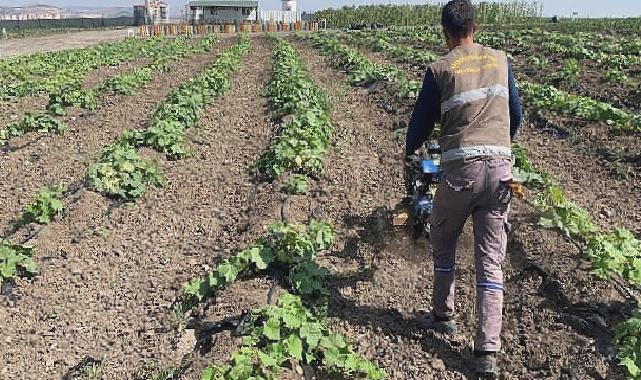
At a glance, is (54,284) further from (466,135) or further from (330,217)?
(466,135)

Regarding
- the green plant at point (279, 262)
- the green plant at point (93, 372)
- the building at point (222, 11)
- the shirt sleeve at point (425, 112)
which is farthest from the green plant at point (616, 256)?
the building at point (222, 11)

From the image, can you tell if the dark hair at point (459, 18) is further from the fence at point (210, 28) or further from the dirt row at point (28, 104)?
the fence at point (210, 28)

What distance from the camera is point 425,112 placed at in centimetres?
415

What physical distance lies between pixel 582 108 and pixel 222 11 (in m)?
53.7

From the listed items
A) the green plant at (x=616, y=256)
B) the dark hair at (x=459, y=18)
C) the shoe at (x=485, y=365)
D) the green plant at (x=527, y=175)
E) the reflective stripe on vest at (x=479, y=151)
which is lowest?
the shoe at (x=485, y=365)

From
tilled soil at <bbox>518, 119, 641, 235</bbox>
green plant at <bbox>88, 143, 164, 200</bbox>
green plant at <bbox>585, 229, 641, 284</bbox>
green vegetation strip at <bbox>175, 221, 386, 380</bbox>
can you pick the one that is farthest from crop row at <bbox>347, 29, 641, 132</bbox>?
green plant at <bbox>88, 143, 164, 200</bbox>

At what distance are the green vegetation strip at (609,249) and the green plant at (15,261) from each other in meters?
4.36

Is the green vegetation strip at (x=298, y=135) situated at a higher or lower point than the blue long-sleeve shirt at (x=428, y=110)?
lower

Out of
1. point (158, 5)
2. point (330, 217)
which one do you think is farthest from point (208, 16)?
point (330, 217)

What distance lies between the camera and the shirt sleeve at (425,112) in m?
4.07

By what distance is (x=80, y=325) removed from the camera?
4.94 meters

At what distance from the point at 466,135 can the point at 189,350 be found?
2.33 metres

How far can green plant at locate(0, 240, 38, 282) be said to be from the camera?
5.33m

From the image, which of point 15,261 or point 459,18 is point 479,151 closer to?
point 459,18
